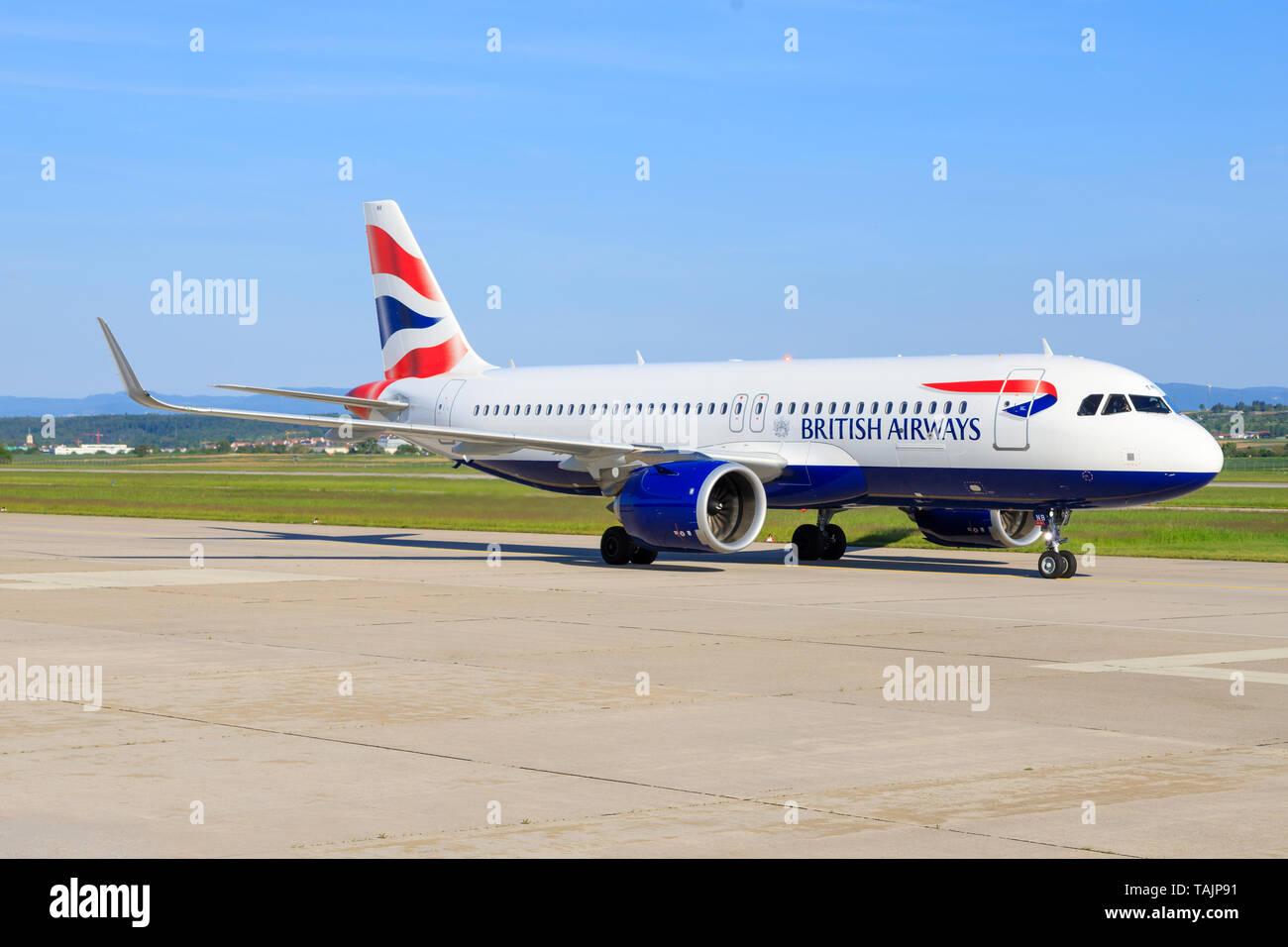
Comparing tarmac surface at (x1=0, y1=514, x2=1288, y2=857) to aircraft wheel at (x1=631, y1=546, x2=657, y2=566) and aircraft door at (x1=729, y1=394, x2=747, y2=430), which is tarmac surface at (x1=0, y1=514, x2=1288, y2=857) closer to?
aircraft wheel at (x1=631, y1=546, x2=657, y2=566)

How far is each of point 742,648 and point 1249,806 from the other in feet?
25.8

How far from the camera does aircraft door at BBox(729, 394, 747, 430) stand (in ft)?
94.8

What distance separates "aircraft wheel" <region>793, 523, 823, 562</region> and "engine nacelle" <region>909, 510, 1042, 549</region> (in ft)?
6.18

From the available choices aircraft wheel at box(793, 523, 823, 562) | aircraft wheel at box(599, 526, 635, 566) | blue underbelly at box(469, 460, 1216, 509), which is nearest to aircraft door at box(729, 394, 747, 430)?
blue underbelly at box(469, 460, 1216, 509)

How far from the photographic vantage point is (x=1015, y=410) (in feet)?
82.0

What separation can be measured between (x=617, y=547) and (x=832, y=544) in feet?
15.0

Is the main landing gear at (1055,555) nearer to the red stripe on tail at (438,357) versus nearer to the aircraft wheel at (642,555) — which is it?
the aircraft wheel at (642,555)

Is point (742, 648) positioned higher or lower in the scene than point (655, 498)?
lower

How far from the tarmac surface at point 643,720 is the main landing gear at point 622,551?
149 inches

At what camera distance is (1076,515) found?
4159 cm

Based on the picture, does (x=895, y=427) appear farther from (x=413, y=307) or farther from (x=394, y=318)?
Answer: (x=394, y=318)

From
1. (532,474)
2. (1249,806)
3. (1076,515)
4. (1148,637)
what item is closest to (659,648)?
(1148,637)

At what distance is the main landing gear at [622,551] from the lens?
27.9 metres
